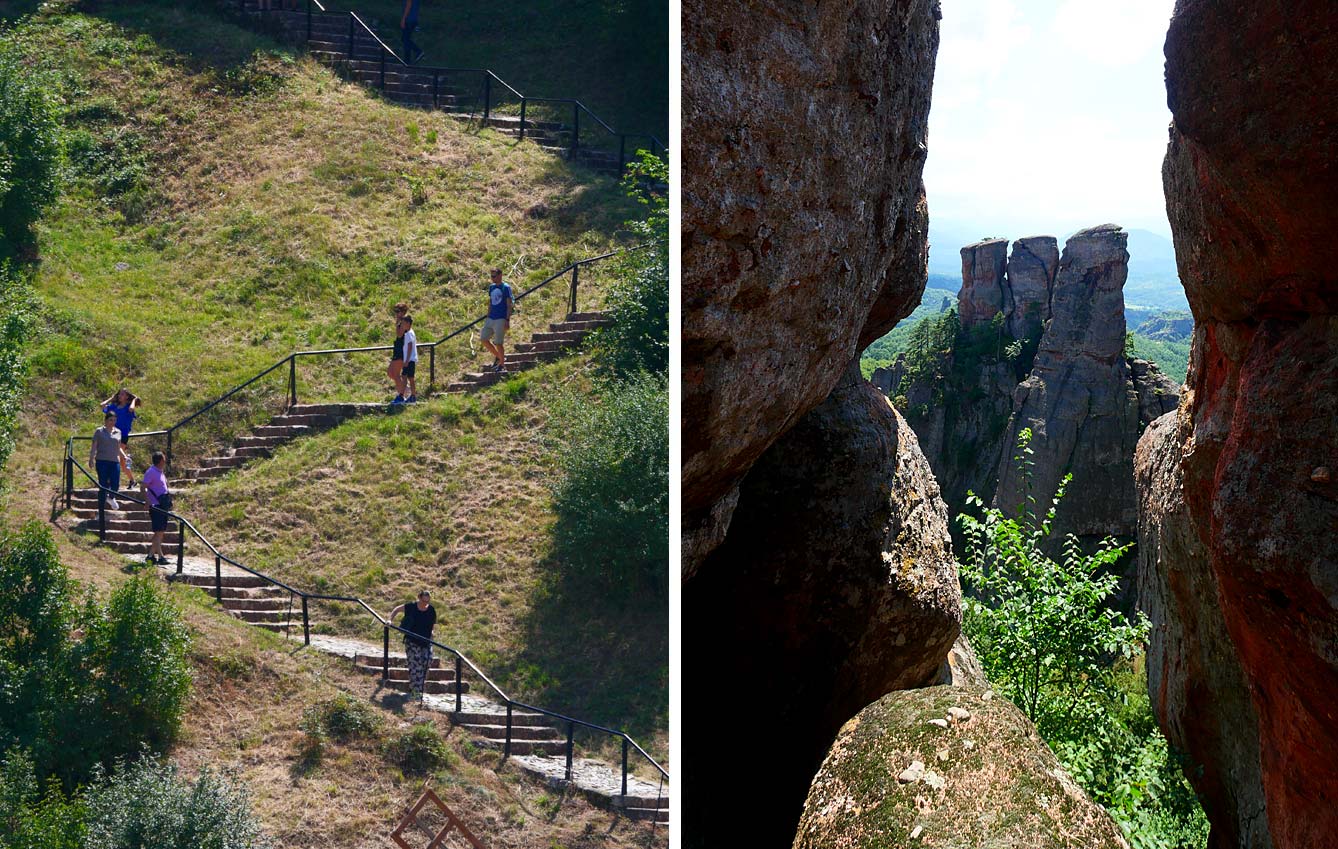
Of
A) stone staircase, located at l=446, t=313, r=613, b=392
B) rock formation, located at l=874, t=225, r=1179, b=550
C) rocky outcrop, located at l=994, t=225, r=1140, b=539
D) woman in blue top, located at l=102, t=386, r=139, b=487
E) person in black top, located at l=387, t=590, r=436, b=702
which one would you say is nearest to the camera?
woman in blue top, located at l=102, t=386, r=139, b=487

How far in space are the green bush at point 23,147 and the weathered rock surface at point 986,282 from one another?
24.5m

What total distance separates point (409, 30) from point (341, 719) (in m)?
4.16

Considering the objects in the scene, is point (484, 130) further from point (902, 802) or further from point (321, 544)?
point (902, 802)

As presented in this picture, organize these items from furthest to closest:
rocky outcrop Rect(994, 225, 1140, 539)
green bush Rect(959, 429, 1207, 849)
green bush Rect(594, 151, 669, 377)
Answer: rocky outcrop Rect(994, 225, 1140, 539)
green bush Rect(594, 151, 669, 377)
green bush Rect(959, 429, 1207, 849)

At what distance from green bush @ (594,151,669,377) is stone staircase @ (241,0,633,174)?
3.29ft

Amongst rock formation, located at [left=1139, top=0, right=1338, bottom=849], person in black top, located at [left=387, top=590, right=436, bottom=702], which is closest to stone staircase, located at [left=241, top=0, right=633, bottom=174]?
person in black top, located at [left=387, top=590, right=436, bottom=702]

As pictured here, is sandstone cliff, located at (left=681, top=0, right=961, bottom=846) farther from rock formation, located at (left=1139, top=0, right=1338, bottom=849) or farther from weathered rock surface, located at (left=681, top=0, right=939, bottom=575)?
rock formation, located at (left=1139, top=0, right=1338, bottom=849)

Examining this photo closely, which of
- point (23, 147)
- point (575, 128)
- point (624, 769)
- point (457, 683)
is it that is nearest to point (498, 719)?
point (457, 683)

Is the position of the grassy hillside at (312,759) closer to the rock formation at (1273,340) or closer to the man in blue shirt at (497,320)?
the man in blue shirt at (497,320)

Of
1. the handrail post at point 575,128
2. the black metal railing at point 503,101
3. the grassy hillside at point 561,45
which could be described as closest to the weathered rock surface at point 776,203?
the grassy hillside at point 561,45

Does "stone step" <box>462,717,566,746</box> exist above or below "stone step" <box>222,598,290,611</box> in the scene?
below

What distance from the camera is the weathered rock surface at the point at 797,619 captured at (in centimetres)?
422

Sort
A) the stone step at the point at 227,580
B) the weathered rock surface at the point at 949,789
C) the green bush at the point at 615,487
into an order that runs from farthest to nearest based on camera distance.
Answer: the green bush at the point at 615,487 < the stone step at the point at 227,580 < the weathered rock surface at the point at 949,789

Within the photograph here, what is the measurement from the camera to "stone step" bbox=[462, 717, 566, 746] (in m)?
4.94
